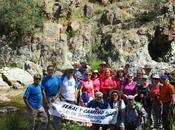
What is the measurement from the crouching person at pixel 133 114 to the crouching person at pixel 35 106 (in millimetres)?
2411

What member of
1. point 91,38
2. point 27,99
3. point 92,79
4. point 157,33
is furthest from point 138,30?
point 27,99

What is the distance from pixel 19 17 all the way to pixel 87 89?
17818 mm

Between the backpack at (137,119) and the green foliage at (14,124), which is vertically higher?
the backpack at (137,119)

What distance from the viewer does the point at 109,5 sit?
116 feet

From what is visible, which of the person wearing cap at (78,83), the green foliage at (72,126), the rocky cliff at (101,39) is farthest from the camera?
the rocky cliff at (101,39)

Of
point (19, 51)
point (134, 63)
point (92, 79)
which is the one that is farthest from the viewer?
point (19, 51)

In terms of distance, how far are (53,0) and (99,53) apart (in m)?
6.05

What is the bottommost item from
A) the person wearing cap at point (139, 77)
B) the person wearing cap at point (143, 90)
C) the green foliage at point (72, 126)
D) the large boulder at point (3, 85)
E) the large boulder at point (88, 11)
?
the large boulder at point (3, 85)

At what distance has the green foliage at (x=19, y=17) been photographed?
102 ft

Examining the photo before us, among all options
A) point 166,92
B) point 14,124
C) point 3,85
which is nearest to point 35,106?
point 14,124

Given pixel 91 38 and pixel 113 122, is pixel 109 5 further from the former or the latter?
pixel 113 122

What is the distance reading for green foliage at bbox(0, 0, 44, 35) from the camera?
30984 millimetres

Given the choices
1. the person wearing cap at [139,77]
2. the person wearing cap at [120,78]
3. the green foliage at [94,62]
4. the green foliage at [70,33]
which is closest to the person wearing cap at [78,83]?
the person wearing cap at [120,78]

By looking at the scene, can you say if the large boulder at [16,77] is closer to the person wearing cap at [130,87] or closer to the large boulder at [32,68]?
the large boulder at [32,68]
